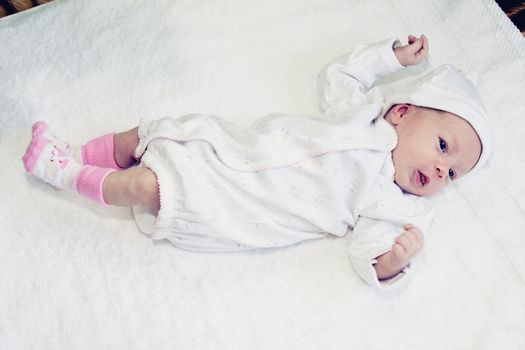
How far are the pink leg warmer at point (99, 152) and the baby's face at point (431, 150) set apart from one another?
1.71 ft

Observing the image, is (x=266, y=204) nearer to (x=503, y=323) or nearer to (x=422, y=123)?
(x=422, y=123)

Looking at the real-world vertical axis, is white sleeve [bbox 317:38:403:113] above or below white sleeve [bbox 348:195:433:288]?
above

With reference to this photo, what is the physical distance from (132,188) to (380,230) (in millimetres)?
431

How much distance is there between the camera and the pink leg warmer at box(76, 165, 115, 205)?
89cm

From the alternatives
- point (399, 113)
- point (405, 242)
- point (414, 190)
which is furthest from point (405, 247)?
point (399, 113)

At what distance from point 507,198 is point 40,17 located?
40.7 inches

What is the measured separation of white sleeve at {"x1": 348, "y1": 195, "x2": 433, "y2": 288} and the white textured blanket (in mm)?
41

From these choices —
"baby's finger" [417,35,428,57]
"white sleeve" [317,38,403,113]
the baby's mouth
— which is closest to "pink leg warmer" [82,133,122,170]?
"white sleeve" [317,38,403,113]

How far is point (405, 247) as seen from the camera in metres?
0.90

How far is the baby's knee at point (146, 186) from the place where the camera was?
34.4 inches

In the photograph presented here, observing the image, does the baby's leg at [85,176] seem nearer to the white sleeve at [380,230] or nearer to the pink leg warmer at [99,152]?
the pink leg warmer at [99,152]

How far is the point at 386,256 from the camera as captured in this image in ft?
3.00

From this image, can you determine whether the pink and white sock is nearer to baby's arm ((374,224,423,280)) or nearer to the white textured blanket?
the white textured blanket

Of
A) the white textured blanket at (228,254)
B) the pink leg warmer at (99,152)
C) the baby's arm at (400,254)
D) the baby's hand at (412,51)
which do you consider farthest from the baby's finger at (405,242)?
the pink leg warmer at (99,152)
